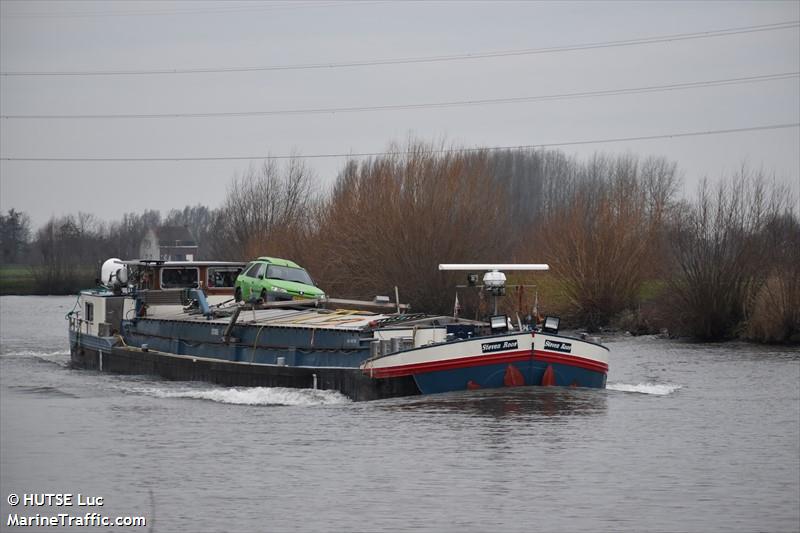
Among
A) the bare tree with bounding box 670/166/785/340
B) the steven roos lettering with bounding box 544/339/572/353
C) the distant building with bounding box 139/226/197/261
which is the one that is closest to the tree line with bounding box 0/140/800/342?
the bare tree with bounding box 670/166/785/340

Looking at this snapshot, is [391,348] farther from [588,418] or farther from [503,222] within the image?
[503,222]

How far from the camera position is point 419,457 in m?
21.6

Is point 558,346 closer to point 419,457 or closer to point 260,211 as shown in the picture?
point 419,457

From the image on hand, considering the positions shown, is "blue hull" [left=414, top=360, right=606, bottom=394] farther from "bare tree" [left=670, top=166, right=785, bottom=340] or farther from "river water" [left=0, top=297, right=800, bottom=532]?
"bare tree" [left=670, top=166, right=785, bottom=340]

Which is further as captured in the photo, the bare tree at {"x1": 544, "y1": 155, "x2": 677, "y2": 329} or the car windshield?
the bare tree at {"x1": 544, "y1": 155, "x2": 677, "y2": 329}

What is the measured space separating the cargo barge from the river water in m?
0.58

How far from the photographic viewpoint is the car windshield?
125 ft

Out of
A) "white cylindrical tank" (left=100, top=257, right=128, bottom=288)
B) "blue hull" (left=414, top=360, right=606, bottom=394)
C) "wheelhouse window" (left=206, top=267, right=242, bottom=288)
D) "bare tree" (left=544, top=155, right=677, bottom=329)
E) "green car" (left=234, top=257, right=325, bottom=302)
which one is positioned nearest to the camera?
"blue hull" (left=414, top=360, right=606, bottom=394)

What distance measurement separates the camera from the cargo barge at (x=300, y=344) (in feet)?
89.1

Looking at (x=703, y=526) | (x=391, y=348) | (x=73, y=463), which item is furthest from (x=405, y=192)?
(x=703, y=526)

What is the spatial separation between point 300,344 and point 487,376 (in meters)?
6.44

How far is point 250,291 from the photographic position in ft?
125

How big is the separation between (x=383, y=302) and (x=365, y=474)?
14222mm

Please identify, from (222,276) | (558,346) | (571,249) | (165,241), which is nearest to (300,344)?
(558,346)
